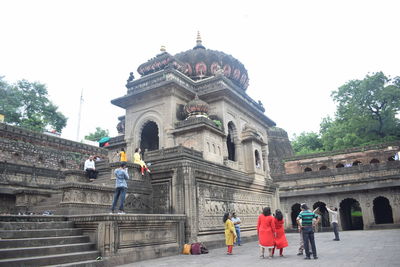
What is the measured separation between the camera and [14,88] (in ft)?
111

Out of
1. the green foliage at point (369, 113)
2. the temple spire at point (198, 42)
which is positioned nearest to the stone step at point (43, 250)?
the temple spire at point (198, 42)

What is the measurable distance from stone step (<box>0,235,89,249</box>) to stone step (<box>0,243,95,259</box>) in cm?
21

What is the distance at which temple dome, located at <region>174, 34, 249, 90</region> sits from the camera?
61.7 ft

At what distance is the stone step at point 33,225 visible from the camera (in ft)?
21.7

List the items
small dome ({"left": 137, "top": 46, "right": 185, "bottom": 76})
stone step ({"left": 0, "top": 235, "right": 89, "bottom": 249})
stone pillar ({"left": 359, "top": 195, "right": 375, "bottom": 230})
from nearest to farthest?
stone step ({"left": 0, "top": 235, "right": 89, "bottom": 249}), small dome ({"left": 137, "top": 46, "right": 185, "bottom": 76}), stone pillar ({"left": 359, "top": 195, "right": 375, "bottom": 230})

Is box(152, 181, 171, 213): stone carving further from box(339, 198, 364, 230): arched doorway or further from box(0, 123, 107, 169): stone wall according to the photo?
box(339, 198, 364, 230): arched doorway

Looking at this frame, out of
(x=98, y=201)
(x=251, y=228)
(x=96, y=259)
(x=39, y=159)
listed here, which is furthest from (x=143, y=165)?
(x=39, y=159)

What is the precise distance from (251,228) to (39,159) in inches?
494

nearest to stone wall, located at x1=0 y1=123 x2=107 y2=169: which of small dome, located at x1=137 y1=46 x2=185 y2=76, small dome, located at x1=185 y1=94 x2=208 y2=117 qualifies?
small dome, located at x1=137 y1=46 x2=185 y2=76

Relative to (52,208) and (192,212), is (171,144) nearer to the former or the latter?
(192,212)

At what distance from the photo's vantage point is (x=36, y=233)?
6.82 meters

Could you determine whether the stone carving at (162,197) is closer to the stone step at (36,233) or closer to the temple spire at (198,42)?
the stone step at (36,233)

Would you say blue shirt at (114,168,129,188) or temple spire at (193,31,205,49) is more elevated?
temple spire at (193,31,205,49)

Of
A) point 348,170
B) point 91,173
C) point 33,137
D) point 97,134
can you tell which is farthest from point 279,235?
point 97,134
